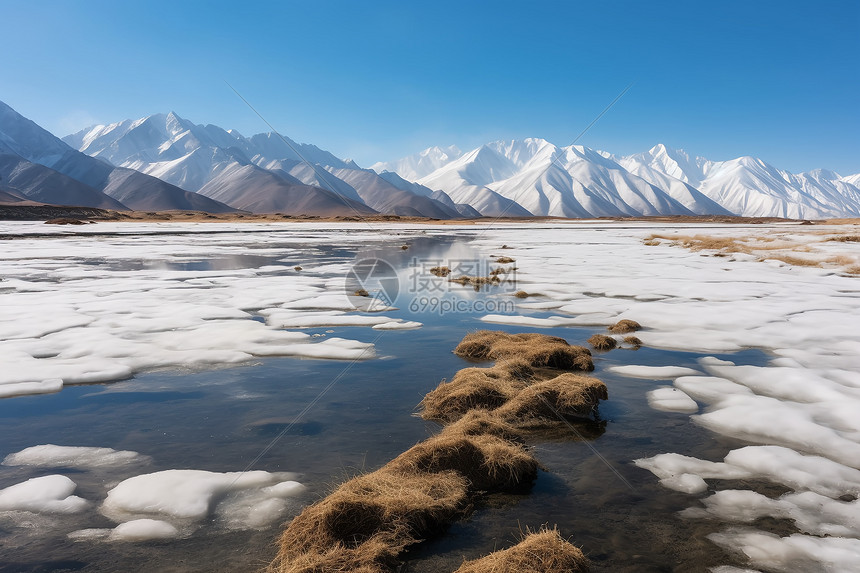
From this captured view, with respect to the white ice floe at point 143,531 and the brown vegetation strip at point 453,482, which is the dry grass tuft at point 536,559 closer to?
the brown vegetation strip at point 453,482

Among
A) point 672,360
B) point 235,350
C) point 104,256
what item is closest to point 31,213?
Result: point 104,256

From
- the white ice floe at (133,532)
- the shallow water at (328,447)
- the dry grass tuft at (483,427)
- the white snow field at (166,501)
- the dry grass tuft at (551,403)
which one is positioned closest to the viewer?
the shallow water at (328,447)

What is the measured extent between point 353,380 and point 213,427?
2.70m

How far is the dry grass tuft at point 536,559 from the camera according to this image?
4074 mm

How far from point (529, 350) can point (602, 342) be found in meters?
2.37

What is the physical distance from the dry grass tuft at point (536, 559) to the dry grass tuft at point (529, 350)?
5.76 meters

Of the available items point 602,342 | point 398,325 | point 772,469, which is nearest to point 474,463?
point 772,469

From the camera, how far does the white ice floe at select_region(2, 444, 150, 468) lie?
6180 millimetres

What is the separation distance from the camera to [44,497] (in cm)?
542

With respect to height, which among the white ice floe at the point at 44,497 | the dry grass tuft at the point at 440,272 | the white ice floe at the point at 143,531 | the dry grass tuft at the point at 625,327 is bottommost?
the white ice floe at the point at 143,531

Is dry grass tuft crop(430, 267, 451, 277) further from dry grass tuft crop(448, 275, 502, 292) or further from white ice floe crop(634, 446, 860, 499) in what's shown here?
white ice floe crop(634, 446, 860, 499)

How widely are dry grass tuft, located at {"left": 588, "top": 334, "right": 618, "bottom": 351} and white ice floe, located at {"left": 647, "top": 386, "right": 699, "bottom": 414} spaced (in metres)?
2.70

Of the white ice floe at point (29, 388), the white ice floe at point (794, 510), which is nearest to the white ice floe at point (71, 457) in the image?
the white ice floe at point (29, 388)

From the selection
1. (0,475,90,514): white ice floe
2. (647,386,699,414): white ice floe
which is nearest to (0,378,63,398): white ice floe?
(0,475,90,514): white ice floe
